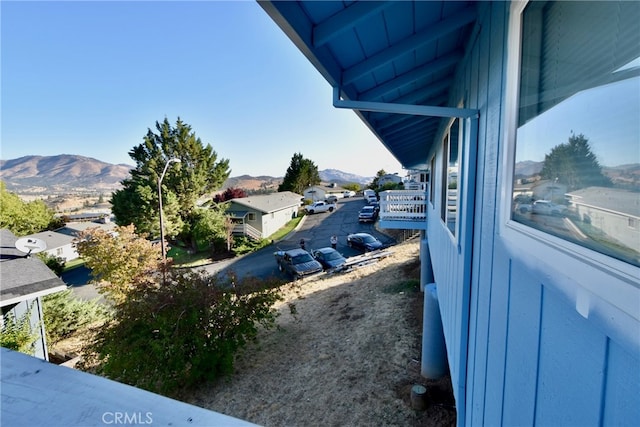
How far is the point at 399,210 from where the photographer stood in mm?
8578

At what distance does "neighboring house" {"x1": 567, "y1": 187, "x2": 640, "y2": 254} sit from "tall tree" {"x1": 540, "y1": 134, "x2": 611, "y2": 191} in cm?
3

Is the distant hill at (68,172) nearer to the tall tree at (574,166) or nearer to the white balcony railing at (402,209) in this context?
the white balcony railing at (402,209)

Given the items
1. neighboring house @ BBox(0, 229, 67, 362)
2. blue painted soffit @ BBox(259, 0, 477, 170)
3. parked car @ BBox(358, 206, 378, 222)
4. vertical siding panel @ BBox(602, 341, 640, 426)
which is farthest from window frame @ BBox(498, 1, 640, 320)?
parked car @ BBox(358, 206, 378, 222)

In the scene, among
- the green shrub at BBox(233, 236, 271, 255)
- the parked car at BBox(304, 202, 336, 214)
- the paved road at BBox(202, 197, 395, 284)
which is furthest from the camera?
the parked car at BBox(304, 202, 336, 214)

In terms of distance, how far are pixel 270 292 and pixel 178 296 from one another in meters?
2.32

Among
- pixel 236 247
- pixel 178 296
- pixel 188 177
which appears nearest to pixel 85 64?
pixel 188 177

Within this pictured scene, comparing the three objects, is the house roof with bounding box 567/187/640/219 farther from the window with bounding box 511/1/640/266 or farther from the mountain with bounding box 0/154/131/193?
the mountain with bounding box 0/154/131/193

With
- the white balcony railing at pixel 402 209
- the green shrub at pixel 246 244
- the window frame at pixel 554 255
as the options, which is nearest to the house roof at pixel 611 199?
the window frame at pixel 554 255

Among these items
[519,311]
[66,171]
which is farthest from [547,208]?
[66,171]

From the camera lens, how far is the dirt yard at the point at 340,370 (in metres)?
4.78

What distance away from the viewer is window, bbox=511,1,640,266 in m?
0.64

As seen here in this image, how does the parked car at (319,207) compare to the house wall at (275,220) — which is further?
the parked car at (319,207)

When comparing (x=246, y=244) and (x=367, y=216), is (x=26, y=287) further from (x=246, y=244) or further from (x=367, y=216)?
(x=367, y=216)

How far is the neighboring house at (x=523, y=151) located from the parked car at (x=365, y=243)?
48.2 feet
